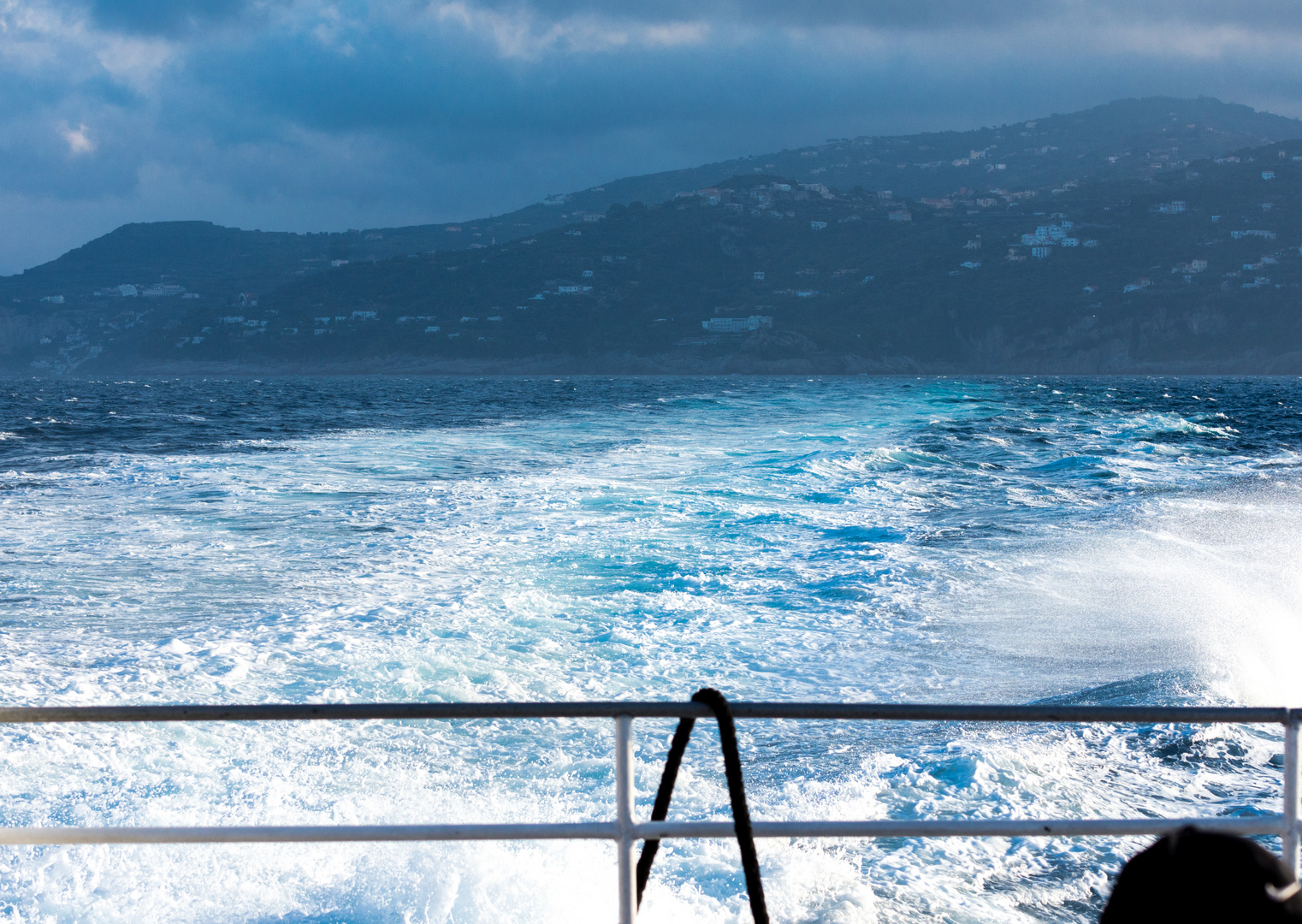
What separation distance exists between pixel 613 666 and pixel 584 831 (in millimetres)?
6025

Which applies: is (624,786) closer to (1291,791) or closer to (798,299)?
(1291,791)

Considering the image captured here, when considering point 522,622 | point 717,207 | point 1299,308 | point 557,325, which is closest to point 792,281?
point 717,207

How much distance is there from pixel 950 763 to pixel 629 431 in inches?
1162

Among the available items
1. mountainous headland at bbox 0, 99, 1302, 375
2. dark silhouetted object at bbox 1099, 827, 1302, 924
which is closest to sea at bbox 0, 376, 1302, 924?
dark silhouetted object at bbox 1099, 827, 1302, 924

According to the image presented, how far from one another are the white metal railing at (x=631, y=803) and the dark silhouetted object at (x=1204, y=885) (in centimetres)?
61

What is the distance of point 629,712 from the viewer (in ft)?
5.52

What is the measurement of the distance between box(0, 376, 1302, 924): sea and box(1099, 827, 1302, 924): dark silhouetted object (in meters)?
3.14

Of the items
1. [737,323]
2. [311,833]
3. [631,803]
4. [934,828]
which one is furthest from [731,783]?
[737,323]

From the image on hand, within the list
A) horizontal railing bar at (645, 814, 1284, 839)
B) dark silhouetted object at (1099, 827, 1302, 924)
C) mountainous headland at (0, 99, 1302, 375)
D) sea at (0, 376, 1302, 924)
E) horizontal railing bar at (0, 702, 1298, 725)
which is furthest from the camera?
mountainous headland at (0, 99, 1302, 375)

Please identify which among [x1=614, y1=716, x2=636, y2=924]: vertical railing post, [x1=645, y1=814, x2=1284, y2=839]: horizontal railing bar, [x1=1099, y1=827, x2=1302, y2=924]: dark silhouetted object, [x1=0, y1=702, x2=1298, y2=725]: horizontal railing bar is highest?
[x1=1099, y1=827, x2=1302, y2=924]: dark silhouetted object

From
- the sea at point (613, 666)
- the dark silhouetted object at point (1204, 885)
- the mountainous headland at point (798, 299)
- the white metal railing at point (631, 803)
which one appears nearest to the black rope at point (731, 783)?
the white metal railing at point (631, 803)

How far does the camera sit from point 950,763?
17.5 feet

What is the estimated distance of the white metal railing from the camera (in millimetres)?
1633

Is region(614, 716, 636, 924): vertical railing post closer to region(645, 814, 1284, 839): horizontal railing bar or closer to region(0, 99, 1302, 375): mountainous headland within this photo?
region(645, 814, 1284, 839): horizontal railing bar
